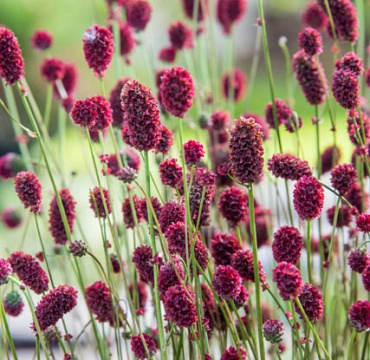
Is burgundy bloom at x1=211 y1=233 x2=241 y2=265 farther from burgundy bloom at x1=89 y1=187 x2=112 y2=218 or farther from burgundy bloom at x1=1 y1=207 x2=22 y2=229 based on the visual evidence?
burgundy bloom at x1=1 y1=207 x2=22 y2=229

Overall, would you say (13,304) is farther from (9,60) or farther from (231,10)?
(231,10)

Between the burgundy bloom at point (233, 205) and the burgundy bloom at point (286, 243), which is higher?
the burgundy bloom at point (233, 205)

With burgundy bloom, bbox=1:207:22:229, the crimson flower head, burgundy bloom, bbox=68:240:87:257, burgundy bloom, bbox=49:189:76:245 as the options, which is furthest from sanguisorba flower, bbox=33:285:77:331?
burgundy bloom, bbox=1:207:22:229

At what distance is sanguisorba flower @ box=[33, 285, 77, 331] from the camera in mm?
767

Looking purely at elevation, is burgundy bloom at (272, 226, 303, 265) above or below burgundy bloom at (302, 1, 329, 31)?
below

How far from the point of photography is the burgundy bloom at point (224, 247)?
838 mm

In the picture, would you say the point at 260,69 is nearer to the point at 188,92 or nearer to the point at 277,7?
the point at 277,7

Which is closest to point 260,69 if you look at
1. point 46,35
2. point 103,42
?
point 46,35

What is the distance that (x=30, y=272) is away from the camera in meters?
0.82

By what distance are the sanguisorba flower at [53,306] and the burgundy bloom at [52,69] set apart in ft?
1.72

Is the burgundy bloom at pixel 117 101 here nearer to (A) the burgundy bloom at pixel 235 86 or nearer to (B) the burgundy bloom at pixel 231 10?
(B) the burgundy bloom at pixel 231 10

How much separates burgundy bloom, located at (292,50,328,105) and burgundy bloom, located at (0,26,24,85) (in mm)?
377

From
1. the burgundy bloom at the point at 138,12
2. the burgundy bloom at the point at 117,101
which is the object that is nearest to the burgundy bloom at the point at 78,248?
the burgundy bloom at the point at 117,101

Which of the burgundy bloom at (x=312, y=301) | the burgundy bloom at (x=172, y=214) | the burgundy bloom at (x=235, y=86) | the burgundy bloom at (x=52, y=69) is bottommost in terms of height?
the burgundy bloom at (x=312, y=301)
